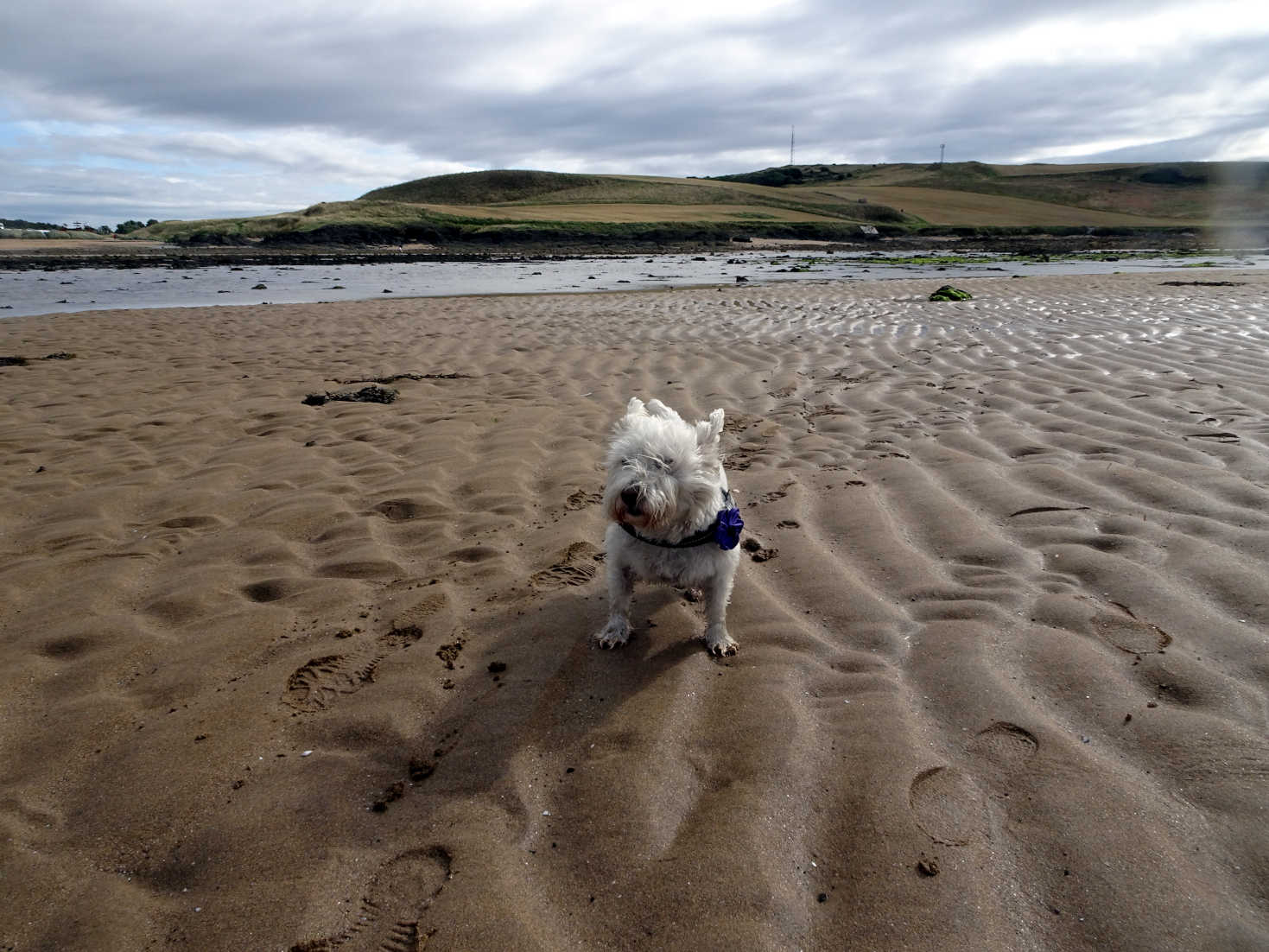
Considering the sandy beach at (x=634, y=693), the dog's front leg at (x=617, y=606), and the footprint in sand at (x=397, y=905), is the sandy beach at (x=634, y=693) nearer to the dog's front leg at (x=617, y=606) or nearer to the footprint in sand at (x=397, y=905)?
the footprint in sand at (x=397, y=905)

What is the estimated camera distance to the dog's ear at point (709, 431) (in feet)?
13.3

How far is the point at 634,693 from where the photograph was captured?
3709 millimetres

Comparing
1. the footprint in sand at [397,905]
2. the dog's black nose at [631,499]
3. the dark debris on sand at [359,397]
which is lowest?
the footprint in sand at [397,905]

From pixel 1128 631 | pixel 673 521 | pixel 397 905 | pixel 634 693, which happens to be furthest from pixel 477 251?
pixel 397 905

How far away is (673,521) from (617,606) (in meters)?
0.59

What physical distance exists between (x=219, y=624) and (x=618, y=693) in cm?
235

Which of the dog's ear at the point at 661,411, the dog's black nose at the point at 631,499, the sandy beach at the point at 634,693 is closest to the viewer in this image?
the sandy beach at the point at 634,693

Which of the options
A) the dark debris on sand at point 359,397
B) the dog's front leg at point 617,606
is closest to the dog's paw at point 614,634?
the dog's front leg at point 617,606

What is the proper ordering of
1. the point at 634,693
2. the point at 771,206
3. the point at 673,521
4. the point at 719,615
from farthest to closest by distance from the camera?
the point at 771,206
the point at 719,615
the point at 673,521
the point at 634,693

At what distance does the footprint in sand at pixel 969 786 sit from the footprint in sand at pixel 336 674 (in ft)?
8.66

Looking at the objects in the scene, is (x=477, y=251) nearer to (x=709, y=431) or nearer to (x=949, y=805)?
(x=709, y=431)

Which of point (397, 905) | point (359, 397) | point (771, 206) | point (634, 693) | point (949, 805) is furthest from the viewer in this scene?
point (771, 206)

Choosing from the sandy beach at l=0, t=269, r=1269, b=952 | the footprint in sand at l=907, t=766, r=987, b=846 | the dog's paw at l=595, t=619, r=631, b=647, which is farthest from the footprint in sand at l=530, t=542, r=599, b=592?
the footprint in sand at l=907, t=766, r=987, b=846

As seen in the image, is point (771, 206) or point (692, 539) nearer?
point (692, 539)
